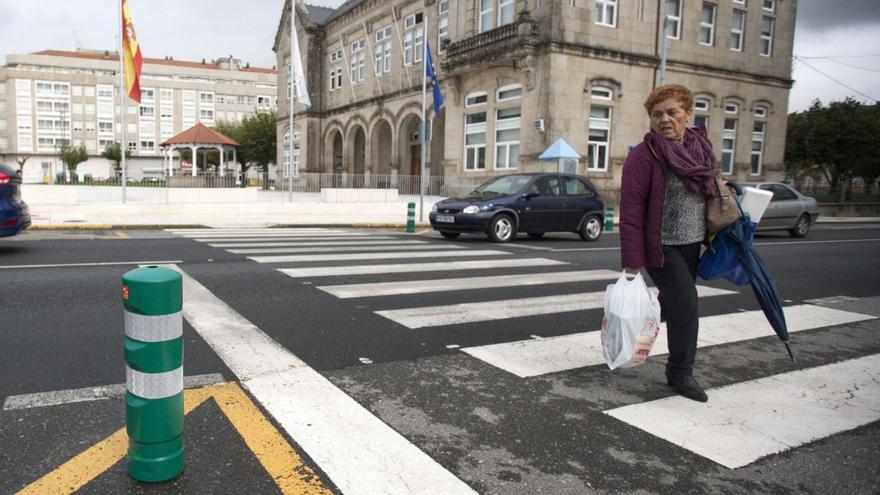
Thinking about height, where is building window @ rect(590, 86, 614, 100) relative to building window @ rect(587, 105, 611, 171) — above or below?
above

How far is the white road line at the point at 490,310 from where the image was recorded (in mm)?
5613

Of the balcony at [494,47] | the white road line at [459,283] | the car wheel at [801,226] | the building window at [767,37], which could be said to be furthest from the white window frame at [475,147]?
the white road line at [459,283]

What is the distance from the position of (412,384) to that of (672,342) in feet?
5.49

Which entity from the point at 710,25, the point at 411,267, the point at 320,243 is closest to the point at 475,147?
the point at 710,25

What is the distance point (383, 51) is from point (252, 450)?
3650 cm

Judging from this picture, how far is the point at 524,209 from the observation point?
13.5 meters

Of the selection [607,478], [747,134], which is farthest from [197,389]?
[747,134]

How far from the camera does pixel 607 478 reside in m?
2.78

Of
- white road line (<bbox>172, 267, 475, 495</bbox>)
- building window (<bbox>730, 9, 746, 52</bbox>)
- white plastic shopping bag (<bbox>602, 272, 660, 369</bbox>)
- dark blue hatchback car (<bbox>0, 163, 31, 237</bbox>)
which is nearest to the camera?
white road line (<bbox>172, 267, 475, 495</bbox>)

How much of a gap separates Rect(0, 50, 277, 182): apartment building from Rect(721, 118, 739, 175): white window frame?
77.3 m

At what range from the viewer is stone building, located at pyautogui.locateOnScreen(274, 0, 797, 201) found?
24.4m

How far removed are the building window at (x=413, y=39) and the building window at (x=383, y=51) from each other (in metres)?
2.21

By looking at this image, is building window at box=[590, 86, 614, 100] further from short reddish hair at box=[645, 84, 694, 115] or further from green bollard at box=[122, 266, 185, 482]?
green bollard at box=[122, 266, 185, 482]

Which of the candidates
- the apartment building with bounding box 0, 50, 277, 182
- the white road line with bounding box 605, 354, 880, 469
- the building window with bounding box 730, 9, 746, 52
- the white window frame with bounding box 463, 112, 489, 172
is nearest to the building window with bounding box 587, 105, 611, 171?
the white window frame with bounding box 463, 112, 489, 172
